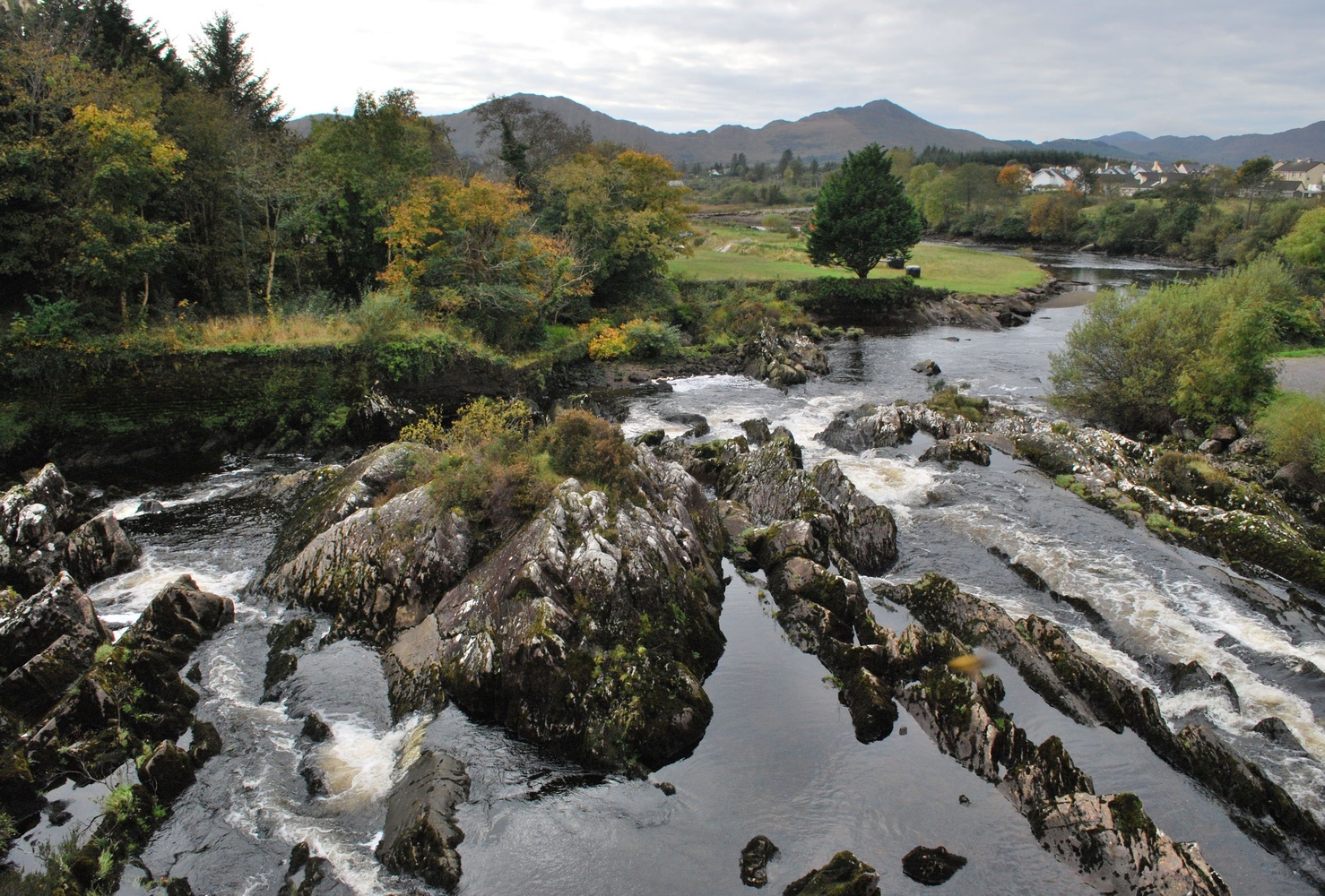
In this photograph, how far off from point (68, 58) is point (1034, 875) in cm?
4276

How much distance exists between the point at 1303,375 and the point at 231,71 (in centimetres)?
6936

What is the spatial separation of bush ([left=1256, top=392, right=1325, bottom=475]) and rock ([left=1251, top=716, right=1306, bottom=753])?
1486 centimetres

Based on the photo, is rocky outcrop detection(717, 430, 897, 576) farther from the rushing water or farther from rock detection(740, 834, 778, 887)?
rock detection(740, 834, 778, 887)

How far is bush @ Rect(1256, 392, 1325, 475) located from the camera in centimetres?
2531

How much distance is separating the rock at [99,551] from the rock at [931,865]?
68.4ft

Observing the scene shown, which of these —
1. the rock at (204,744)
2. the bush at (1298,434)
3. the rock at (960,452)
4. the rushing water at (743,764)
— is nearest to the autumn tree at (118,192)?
the rushing water at (743,764)

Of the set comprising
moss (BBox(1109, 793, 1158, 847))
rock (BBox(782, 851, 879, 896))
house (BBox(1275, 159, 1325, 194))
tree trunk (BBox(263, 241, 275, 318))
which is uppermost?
house (BBox(1275, 159, 1325, 194))

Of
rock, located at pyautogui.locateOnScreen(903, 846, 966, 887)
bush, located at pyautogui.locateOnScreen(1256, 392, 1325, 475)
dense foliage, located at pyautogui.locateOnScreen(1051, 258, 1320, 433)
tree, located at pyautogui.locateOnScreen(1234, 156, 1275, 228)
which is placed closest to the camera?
rock, located at pyautogui.locateOnScreen(903, 846, 966, 887)

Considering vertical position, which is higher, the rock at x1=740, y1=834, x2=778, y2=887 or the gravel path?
the gravel path

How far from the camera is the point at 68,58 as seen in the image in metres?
30.7

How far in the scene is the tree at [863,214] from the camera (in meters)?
64.9

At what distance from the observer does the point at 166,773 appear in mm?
13023

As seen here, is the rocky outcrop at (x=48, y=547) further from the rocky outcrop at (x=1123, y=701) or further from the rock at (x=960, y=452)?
the rock at (x=960, y=452)

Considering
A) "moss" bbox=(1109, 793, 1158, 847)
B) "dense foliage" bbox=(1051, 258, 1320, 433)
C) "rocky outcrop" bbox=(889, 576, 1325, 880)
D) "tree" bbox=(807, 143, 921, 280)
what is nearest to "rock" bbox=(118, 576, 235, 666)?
"rocky outcrop" bbox=(889, 576, 1325, 880)
